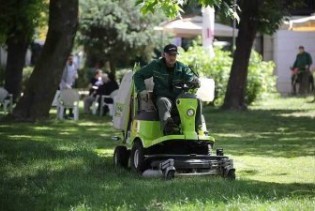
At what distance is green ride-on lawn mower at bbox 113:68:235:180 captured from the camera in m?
9.40

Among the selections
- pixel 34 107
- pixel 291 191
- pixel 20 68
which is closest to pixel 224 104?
pixel 34 107

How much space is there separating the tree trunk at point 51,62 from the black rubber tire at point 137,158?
7.99 m

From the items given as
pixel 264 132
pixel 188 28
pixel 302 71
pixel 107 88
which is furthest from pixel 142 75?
pixel 188 28

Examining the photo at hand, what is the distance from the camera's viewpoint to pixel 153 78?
1018cm

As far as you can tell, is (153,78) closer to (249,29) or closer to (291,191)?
(291,191)

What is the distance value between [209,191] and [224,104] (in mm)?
13866

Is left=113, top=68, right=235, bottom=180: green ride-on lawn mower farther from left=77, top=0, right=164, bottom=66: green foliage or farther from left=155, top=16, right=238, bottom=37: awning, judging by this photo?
left=77, top=0, right=164, bottom=66: green foliage

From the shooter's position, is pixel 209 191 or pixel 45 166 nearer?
pixel 209 191

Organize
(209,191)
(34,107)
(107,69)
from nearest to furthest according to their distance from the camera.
→ (209,191), (34,107), (107,69)

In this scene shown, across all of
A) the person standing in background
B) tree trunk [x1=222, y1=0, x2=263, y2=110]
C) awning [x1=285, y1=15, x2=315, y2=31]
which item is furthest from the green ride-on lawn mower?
awning [x1=285, y1=15, x2=315, y2=31]

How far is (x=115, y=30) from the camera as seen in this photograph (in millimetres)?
33000

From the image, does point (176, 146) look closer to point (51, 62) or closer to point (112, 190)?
point (112, 190)

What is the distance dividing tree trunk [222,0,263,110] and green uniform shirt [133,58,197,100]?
11071mm

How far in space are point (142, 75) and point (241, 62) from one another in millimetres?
11657
